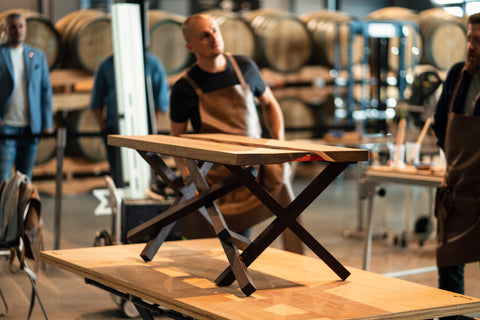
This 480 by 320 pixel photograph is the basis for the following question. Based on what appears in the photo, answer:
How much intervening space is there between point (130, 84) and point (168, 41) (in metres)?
4.44

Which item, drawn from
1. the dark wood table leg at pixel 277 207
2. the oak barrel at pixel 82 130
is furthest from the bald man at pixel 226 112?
the oak barrel at pixel 82 130

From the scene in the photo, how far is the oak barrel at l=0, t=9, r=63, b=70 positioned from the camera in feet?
26.6

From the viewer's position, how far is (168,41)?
933 cm

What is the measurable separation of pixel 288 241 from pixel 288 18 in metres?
7.11

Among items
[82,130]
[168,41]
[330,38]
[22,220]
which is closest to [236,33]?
[168,41]

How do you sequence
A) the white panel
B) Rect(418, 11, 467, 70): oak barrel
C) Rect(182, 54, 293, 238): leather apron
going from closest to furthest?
Rect(182, 54, 293, 238): leather apron < the white panel < Rect(418, 11, 467, 70): oak barrel

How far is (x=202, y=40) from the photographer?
3.60m

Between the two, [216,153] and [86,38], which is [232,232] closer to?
[216,153]

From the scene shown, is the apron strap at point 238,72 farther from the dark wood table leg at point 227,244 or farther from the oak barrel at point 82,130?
the oak barrel at point 82,130

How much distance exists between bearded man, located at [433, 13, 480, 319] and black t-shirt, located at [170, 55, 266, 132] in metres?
0.91

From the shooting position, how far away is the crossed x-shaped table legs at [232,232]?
2469 mm

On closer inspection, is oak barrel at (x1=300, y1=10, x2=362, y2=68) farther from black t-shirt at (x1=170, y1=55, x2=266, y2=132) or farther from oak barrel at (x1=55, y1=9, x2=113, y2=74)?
black t-shirt at (x1=170, y1=55, x2=266, y2=132)

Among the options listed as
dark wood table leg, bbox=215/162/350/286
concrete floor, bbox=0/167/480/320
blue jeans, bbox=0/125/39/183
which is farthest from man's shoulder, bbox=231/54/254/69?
blue jeans, bbox=0/125/39/183

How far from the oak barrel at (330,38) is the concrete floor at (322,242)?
1508mm
